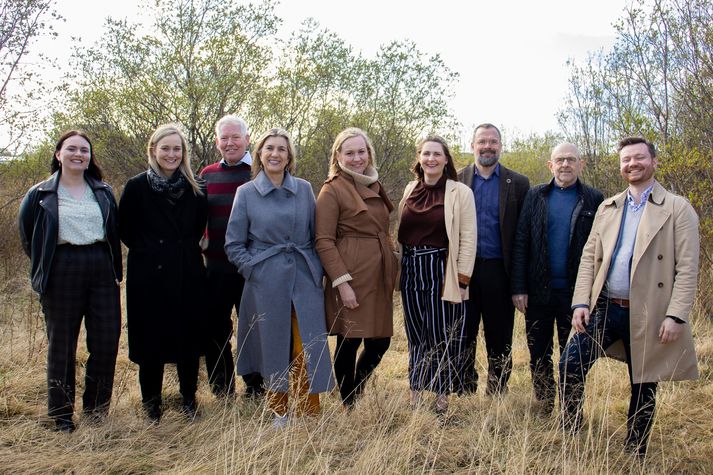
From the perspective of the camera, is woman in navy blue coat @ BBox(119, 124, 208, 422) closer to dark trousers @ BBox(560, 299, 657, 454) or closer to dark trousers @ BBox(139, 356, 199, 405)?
dark trousers @ BBox(139, 356, 199, 405)

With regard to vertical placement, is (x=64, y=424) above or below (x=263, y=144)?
below

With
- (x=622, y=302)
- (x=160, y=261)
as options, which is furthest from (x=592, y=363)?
(x=160, y=261)

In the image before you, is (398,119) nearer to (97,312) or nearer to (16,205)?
(16,205)

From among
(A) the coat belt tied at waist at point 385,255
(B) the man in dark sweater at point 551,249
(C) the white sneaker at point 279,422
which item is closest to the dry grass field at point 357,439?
(C) the white sneaker at point 279,422

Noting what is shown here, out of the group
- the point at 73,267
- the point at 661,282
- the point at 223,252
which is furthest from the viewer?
the point at 223,252

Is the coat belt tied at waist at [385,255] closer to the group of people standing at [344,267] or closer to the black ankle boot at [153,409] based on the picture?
the group of people standing at [344,267]

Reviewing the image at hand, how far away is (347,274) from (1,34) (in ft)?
21.6

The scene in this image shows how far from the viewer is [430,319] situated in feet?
13.3

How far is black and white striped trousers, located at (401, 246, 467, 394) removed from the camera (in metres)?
3.99

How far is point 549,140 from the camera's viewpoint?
23172 millimetres

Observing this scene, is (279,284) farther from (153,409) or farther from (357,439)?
(153,409)

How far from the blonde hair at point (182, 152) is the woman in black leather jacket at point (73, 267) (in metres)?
0.36

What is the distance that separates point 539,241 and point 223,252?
7.56 ft

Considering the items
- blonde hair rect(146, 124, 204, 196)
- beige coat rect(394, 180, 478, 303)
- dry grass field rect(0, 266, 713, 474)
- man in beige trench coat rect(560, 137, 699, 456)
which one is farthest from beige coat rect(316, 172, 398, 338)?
man in beige trench coat rect(560, 137, 699, 456)
